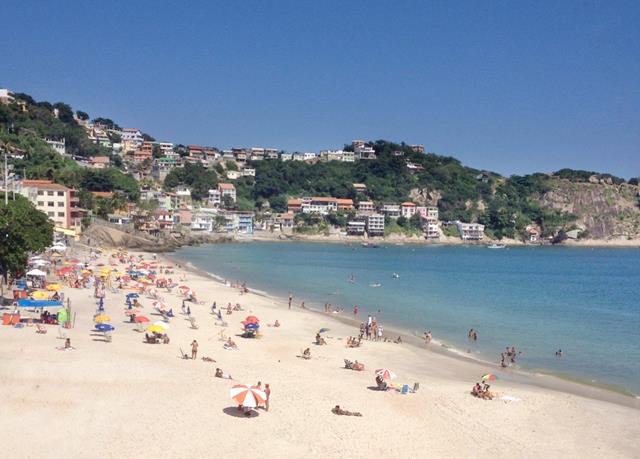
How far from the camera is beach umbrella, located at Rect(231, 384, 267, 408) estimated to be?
13.0 metres

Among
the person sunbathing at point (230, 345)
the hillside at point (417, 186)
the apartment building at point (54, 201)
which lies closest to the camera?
the person sunbathing at point (230, 345)

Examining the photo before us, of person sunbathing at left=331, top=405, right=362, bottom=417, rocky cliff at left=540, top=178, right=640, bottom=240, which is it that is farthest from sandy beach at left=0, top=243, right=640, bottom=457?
rocky cliff at left=540, top=178, right=640, bottom=240

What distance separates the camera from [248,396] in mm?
13070

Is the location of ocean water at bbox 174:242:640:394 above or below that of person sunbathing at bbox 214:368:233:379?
below

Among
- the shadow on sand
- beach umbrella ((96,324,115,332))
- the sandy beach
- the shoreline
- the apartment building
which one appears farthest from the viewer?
the apartment building

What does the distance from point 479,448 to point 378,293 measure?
29833mm

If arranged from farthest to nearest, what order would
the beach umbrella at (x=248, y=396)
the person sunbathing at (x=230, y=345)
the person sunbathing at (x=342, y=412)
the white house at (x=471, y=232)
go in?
the white house at (x=471, y=232) → the person sunbathing at (x=230, y=345) → the person sunbathing at (x=342, y=412) → the beach umbrella at (x=248, y=396)

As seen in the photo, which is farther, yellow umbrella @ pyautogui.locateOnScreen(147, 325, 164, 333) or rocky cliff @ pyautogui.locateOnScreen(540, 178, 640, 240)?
rocky cliff @ pyautogui.locateOnScreen(540, 178, 640, 240)

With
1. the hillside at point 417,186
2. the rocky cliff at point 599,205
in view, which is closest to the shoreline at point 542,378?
the hillside at point 417,186

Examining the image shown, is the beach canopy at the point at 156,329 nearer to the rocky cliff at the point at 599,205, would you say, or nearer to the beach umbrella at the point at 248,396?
the beach umbrella at the point at 248,396

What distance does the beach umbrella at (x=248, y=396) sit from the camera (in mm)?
12992

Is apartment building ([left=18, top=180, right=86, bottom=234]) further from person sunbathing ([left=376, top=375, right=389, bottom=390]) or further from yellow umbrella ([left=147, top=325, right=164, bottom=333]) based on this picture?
person sunbathing ([left=376, top=375, right=389, bottom=390])

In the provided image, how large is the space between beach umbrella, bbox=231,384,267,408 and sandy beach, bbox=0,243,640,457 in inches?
16.5

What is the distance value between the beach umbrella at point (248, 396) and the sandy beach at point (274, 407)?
42cm
